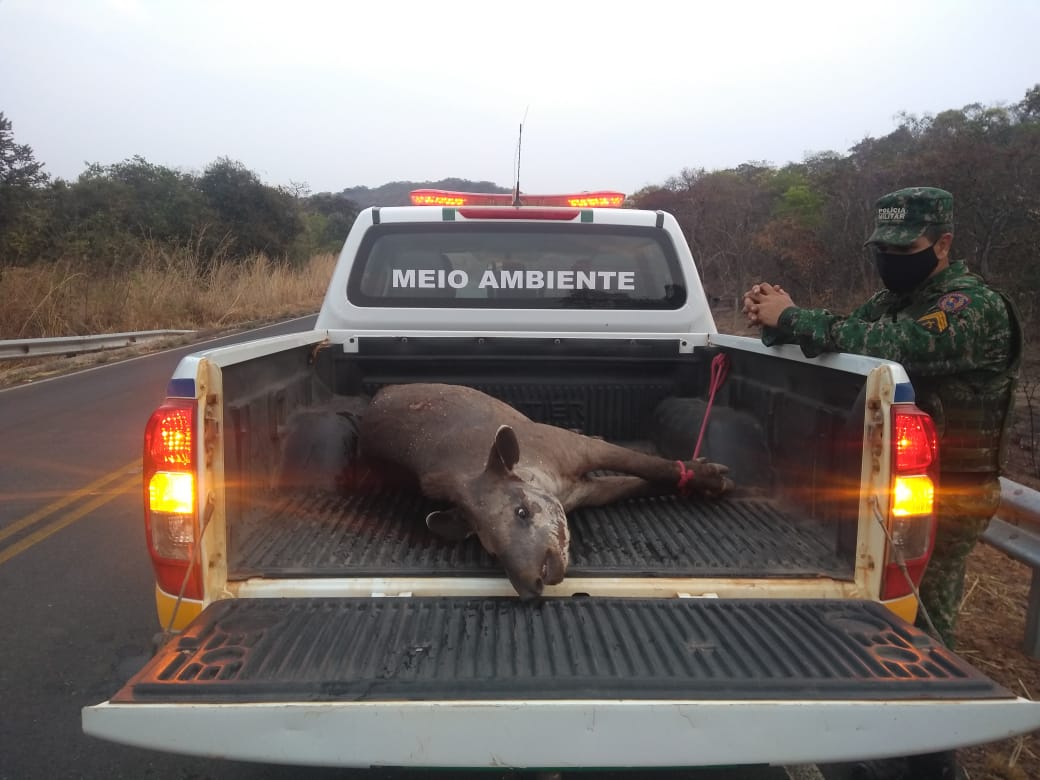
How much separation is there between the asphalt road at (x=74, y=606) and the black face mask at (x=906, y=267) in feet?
6.95

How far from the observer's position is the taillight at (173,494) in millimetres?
2510

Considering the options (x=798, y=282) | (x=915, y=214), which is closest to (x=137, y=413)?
(x=915, y=214)

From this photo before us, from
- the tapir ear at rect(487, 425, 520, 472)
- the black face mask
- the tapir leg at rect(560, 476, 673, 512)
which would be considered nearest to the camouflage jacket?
the black face mask

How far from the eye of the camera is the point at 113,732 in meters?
1.96

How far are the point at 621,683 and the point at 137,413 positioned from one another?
33.0 ft

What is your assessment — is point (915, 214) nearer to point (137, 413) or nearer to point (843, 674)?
point (843, 674)

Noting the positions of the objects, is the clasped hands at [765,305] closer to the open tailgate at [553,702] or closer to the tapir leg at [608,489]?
the tapir leg at [608,489]

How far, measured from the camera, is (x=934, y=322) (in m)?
3.22

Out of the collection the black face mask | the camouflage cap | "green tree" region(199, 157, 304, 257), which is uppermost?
"green tree" region(199, 157, 304, 257)

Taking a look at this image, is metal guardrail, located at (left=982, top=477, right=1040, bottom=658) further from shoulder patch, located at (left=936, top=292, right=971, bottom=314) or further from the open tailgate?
the open tailgate

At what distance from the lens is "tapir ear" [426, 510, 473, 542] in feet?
9.91

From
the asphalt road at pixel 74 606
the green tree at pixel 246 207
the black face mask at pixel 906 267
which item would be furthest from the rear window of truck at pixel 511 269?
the green tree at pixel 246 207

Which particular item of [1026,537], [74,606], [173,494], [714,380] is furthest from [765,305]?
[74,606]

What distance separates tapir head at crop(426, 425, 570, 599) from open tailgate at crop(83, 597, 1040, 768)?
0.36 meters
